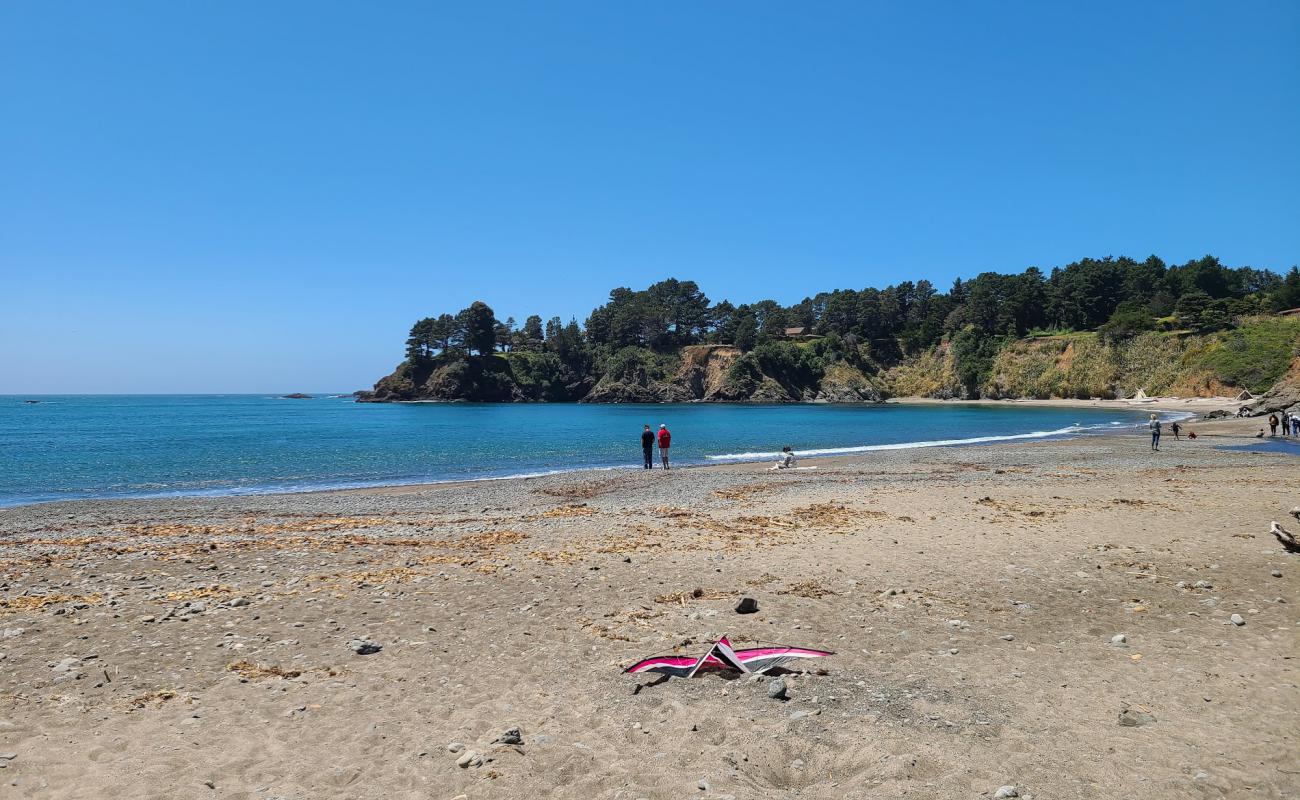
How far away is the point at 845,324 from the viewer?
6969 inches

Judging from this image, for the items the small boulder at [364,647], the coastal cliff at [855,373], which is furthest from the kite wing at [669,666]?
the coastal cliff at [855,373]

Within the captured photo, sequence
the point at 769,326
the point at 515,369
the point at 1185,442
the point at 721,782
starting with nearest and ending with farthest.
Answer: the point at 721,782, the point at 1185,442, the point at 515,369, the point at 769,326

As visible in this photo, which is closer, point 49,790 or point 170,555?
point 49,790

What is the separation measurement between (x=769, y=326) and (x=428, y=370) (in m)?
89.5

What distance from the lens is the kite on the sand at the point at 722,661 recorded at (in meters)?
6.88

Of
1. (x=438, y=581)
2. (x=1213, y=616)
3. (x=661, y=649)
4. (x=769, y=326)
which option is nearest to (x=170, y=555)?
(x=438, y=581)

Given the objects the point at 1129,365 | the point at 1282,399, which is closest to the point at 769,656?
the point at 1282,399

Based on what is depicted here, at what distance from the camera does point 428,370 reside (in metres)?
171

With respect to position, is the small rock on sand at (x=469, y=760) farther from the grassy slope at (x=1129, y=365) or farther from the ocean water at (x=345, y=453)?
the grassy slope at (x=1129, y=365)

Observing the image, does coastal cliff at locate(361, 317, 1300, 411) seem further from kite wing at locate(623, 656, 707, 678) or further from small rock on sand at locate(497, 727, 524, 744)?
small rock on sand at locate(497, 727, 524, 744)

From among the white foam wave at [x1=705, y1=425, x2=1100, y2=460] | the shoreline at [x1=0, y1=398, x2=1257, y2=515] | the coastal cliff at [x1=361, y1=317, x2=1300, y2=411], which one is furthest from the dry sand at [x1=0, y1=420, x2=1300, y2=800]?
the coastal cliff at [x1=361, y1=317, x2=1300, y2=411]

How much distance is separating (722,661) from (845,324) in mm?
178576

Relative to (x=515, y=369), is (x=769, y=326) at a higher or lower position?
higher

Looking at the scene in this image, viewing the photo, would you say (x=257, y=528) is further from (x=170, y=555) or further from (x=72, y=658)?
(x=72, y=658)
